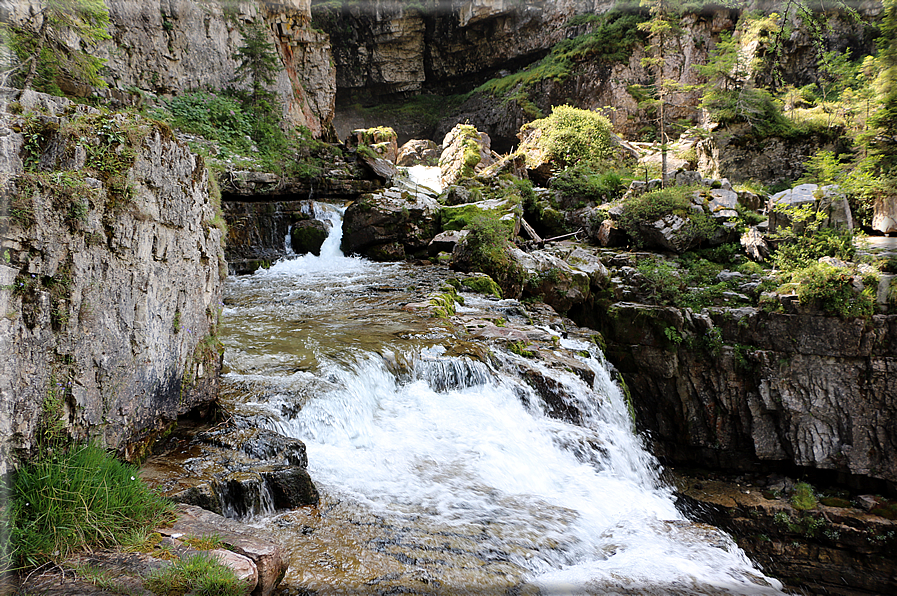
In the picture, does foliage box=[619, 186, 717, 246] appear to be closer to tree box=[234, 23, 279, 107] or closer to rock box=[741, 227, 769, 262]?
rock box=[741, 227, 769, 262]

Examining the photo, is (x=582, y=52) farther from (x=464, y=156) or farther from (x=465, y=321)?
(x=465, y=321)

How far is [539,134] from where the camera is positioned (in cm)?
2088

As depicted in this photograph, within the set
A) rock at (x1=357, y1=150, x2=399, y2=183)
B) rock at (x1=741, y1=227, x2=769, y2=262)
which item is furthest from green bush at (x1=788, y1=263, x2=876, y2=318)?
rock at (x1=357, y1=150, x2=399, y2=183)

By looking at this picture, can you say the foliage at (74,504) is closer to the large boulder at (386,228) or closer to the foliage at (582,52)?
the large boulder at (386,228)

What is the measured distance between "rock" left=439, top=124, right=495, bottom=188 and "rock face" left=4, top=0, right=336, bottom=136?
6.64 metres

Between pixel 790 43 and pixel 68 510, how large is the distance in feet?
90.5

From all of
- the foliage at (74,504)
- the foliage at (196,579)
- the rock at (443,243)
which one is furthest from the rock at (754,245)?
the foliage at (74,504)

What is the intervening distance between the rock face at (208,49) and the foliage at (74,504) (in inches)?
610

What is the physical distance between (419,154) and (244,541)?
2853 cm

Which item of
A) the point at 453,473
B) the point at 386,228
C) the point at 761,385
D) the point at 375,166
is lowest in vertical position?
the point at 761,385

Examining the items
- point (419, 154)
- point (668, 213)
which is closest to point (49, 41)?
point (668, 213)

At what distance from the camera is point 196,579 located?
7.00ft

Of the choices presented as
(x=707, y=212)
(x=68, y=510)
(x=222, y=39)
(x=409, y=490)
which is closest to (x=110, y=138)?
(x=68, y=510)

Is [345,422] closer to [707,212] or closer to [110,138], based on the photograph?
[110,138]
